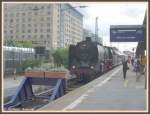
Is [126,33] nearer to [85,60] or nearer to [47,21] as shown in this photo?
[85,60]

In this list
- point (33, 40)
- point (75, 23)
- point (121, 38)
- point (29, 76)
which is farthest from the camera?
point (33, 40)

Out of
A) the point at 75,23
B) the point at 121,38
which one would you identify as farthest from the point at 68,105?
the point at 75,23

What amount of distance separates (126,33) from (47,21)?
2263cm

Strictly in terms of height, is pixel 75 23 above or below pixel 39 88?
above

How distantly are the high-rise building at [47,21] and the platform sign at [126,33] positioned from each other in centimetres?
433

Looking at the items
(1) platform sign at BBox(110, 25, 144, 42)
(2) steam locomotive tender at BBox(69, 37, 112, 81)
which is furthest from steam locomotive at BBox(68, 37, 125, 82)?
(1) platform sign at BBox(110, 25, 144, 42)

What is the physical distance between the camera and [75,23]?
42281mm

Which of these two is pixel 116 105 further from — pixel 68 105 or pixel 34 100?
pixel 34 100

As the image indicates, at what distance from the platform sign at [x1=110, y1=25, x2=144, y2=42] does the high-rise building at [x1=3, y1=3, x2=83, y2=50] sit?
4.33 m

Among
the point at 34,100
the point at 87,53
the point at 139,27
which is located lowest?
the point at 34,100

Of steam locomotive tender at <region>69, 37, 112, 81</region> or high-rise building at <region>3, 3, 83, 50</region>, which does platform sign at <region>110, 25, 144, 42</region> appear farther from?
steam locomotive tender at <region>69, 37, 112, 81</region>

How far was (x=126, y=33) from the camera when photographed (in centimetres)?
3744

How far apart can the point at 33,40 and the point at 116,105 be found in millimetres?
50808

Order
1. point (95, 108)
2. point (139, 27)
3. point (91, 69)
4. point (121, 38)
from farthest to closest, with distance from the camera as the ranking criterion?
point (121, 38) → point (139, 27) → point (91, 69) → point (95, 108)
